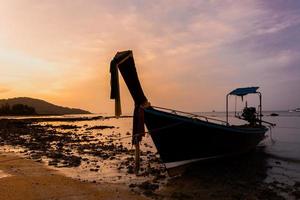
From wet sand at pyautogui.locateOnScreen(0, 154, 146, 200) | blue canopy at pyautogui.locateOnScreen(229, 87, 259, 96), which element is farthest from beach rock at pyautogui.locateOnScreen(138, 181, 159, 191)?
blue canopy at pyautogui.locateOnScreen(229, 87, 259, 96)

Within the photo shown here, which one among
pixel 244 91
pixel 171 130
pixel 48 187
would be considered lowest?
pixel 48 187

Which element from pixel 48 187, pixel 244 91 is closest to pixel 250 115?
pixel 244 91

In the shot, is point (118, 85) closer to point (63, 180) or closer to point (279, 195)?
point (63, 180)

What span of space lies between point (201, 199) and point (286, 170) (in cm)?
933

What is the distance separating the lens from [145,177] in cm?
1477

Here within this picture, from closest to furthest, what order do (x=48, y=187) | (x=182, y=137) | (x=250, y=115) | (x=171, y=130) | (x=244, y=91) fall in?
(x=48, y=187) → (x=171, y=130) → (x=182, y=137) → (x=244, y=91) → (x=250, y=115)

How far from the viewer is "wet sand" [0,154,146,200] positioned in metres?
→ 10.9

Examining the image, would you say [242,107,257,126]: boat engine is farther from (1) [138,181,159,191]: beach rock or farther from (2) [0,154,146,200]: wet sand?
(2) [0,154,146,200]: wet sand

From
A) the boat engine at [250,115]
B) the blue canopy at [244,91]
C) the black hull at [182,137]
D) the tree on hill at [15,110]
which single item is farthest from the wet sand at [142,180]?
the tree on hill at [15,110]

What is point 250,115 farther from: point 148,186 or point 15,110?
point 15,110

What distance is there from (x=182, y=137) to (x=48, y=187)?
634cm

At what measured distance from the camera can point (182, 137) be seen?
617 inches

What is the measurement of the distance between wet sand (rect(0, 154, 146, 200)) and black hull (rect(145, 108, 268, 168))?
3186 mm

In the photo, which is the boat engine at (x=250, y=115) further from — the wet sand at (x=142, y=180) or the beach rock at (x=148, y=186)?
the beach rock at (x=148, y=186)
